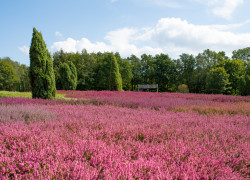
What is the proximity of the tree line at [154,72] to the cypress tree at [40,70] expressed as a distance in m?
15.6

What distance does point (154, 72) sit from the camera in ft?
149

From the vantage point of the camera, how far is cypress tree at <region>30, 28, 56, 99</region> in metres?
10.4

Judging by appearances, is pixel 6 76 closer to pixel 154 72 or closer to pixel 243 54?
pixel 154 72

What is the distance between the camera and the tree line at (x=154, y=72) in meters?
29.9

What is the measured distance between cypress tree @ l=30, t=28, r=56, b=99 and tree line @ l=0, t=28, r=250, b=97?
15.6 m

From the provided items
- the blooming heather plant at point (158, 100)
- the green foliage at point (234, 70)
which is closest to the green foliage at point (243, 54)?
the green foliage at point (234, 70)

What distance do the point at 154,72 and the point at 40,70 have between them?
3691 cm

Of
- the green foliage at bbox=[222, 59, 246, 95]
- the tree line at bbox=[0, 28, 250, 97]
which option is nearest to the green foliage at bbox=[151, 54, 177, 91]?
the tree line at bbox=[0, 28, 250, 97]

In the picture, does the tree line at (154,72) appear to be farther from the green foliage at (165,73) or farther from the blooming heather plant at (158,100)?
the blooming heather plant at (158,100)

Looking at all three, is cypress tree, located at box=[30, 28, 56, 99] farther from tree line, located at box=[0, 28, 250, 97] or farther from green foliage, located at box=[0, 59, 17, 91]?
green foliage, located at box=[0, 59, 17, 91]

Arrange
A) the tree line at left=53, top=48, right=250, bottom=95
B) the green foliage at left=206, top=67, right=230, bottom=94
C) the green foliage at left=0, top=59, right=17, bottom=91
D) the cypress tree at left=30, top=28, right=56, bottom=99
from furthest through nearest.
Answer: the green foliage at left=0, top=59, right=17, bottom=91 < the tree line at left=53, top=48, right=250, bottom=95 < the green foliage at left=206, top=67, right=230, bottom=94 < the cypress tree at left=30, top=28, right=56, bottom=99

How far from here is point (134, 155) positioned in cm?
222

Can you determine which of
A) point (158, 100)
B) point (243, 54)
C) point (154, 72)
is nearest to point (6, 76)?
point (154, 72)

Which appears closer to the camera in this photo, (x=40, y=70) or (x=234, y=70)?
(x=40, y=70)
